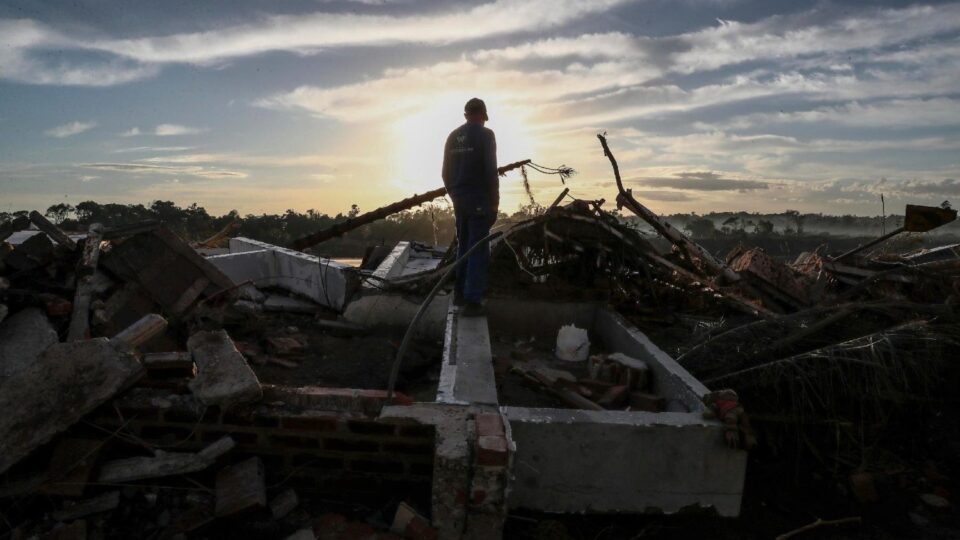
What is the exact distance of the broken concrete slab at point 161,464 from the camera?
2.72m

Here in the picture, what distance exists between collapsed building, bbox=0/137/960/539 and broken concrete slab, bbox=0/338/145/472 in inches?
0.4

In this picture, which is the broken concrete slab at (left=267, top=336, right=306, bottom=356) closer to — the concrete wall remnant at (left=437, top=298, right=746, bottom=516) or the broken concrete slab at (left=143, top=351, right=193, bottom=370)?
the broken concrete slab at (left=143, top=351, right=193, bottom=370)

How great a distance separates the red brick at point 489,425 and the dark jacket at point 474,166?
3126 millimetres

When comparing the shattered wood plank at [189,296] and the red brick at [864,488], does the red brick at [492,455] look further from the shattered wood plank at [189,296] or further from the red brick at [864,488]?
the shattered wood plank at [189,296]

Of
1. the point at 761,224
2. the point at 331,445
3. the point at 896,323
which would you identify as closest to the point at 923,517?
the point at 896,323

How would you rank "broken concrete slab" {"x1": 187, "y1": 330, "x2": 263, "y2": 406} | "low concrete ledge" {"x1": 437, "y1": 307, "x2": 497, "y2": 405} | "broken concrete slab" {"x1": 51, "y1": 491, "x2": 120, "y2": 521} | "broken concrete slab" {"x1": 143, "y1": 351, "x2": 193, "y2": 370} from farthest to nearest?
"low concrete ledge" {"x1": 437, "y1": 307, "x2": 497, "y2": 405} → "broken concrete slab" {"x1": 143, "y1": 351, "x2": 193, "y2": 370} → "broken concrete slab" {"x1": 187, "y1": 330, "x2": 263, "y2": 406} → "broken concrete slab" {"x1": 51, "y1": 491, "x2": 120, "y2": 521}

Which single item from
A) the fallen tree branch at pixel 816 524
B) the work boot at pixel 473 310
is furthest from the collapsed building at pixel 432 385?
the fallen tree branch at pixel 816 524

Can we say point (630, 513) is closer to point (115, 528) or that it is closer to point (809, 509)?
point (809, 509)

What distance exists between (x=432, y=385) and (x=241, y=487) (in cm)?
258

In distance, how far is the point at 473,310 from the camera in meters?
5.53

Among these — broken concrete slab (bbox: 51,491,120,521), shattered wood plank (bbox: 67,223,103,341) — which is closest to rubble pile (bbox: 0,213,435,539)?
broken concrete slab (bbox: 51,491,120,521)

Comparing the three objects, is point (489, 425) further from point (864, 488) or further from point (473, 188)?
point (473, 188)

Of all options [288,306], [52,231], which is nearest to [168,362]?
[52,231]

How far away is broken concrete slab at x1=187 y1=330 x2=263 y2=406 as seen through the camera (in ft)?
9.37
